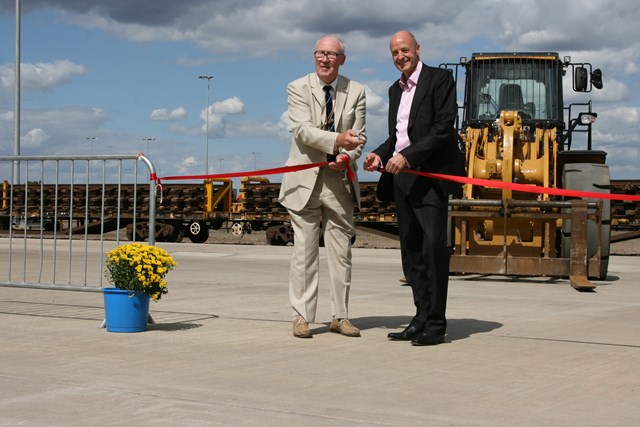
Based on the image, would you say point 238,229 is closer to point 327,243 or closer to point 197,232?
point 197,232

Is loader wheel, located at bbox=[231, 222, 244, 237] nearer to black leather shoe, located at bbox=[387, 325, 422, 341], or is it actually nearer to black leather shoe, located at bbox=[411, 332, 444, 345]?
black leather shoe, located at bbox=[387, 325, 422, 341]

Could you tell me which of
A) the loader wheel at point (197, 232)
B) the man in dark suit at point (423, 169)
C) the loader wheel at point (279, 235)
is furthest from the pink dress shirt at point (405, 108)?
the loader wheel at point (197, 232)

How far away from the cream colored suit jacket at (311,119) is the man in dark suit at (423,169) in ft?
1.01

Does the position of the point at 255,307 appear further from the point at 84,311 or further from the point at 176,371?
the point at 176,371

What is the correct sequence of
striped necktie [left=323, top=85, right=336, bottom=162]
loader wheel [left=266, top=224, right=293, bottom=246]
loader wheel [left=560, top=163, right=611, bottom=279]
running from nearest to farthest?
striped necktie [left=323, top=85, right=336, bottom=162], loader wheel [left=560, top=163, right=611, bottom=279], loader wheel [left=266, top=224, right=293, bottom=246]

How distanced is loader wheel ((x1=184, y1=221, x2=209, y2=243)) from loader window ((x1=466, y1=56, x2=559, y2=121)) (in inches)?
664

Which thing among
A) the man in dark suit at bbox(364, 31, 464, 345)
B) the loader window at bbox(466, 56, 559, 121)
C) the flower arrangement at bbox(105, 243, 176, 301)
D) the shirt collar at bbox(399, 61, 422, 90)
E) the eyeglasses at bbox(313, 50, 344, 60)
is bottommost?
the flower arrangement at bbox(105, 243, 176, 301)

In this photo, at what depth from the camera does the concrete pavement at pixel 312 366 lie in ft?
16.8

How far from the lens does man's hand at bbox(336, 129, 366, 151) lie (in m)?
7.62

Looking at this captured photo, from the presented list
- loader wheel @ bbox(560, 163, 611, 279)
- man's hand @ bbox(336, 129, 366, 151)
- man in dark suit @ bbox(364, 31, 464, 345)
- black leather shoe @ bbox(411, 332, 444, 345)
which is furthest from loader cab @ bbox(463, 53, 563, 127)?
black leather shoe @ bbox(411, 332, 444, 345)

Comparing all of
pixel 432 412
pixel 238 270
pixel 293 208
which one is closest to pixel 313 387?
pixel 432 412

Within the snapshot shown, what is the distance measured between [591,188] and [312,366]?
31.3 ft

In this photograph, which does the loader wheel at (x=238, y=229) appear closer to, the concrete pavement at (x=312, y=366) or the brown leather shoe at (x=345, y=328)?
the concrete pavement at (x=312, y=366)

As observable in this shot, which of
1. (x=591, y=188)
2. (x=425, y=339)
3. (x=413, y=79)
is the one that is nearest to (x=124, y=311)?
(x=425, y=339)
